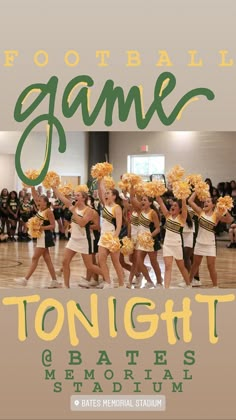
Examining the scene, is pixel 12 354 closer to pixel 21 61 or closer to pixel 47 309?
pixel 47 309

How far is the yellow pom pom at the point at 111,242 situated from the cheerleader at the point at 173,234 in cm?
56

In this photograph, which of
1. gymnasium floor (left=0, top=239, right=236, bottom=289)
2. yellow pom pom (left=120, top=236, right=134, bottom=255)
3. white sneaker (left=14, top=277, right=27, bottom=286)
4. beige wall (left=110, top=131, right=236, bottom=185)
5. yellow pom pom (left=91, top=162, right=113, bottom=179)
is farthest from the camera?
beige wall (left=110, top=131, right=236, bottom=185)

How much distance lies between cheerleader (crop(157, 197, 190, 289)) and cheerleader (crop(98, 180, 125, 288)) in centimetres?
48

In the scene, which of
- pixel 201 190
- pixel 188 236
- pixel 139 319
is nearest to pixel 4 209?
pixel 188 236

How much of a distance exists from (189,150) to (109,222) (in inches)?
431

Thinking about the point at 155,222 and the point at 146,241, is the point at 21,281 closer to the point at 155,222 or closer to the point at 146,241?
the point at 146,241

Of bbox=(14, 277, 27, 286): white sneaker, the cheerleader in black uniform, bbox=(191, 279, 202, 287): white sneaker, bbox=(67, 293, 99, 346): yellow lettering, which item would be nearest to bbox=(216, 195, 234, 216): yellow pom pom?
bbox=(191, 279, 202, 287): white sneaker

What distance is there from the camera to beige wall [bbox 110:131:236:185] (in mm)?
15688

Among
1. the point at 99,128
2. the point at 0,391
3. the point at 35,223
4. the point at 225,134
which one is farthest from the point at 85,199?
the point at 225,134

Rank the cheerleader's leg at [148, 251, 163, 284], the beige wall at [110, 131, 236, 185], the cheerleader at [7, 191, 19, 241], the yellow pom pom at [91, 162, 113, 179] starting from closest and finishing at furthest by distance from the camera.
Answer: the yellow pom pom at [91, 162, 113, 179]
the cheerleader's leg at [148, 251, 163, 284]
the cheerleader at [7, 191, 19, 241]
the beige wall at [110, 131, 236, 185]

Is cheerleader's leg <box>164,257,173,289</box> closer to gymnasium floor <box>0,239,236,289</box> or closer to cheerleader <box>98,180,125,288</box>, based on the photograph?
cheerleader <box>98,180,125,288</box>

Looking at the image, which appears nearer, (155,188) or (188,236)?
(155,188)

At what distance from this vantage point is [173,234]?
5711 millimetres

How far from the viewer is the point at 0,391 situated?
2535 mm
